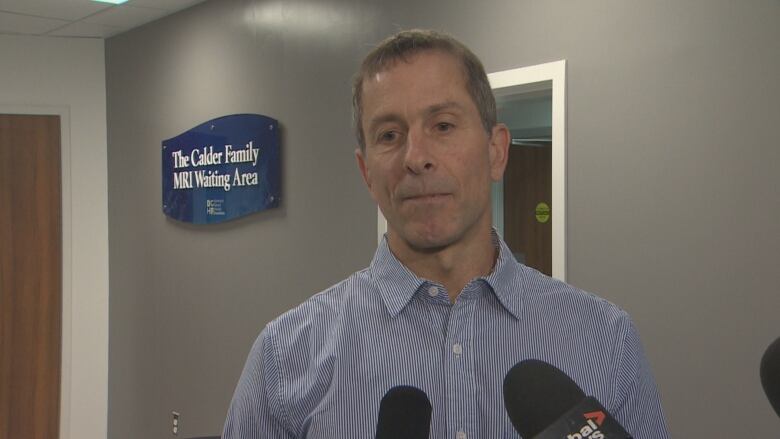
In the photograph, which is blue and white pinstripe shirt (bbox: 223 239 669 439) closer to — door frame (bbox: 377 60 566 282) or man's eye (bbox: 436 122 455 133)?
man's eye (bbox: 436 122 455 133)

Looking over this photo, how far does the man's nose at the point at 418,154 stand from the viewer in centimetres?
114

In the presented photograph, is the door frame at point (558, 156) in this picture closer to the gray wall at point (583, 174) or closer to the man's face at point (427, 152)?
the gray wall at point (583, 174)

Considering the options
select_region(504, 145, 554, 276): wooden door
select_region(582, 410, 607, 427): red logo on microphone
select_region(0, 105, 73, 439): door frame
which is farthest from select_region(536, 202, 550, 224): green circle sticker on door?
select_region(582, 410, 607, 427): red logo on microphone

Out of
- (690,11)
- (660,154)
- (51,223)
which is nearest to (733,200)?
(660,154)

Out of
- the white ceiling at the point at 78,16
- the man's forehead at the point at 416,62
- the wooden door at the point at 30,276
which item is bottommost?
the wooden door at the point at 30,276

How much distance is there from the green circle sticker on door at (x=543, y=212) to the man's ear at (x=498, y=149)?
9.93 ft

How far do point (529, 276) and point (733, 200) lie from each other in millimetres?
1219

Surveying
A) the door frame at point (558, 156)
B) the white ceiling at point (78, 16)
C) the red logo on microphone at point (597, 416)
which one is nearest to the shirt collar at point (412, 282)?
the red logo on microphone at point (597, 416)

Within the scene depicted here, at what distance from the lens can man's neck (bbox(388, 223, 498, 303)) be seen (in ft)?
3.84

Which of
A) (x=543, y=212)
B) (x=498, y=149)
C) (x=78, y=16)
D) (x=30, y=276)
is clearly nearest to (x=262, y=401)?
(x=498, y=149)

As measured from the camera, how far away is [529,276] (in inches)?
48.8

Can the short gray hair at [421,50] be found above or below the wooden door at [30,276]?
above

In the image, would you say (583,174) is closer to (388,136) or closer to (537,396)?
(388,136)

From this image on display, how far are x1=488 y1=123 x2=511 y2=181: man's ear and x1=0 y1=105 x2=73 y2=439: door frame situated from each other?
14.5 ft
